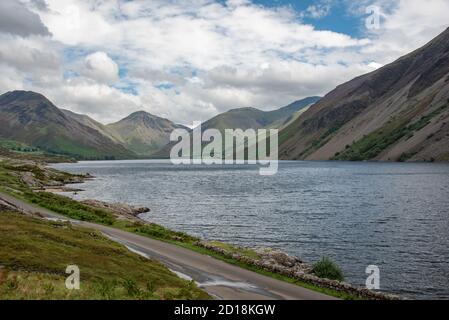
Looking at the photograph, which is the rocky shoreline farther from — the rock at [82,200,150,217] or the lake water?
the rock at [82,200,150,217]

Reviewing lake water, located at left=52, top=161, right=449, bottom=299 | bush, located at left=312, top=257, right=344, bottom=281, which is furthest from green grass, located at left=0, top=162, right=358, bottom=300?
lake water, located at left=52, top=161, right=449, bottom=299

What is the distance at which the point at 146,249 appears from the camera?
44594mm

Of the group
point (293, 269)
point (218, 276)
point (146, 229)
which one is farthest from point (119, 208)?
point (218, 276)

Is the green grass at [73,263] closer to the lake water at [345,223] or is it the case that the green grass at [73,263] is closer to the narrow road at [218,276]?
the narrow road at [218,276]

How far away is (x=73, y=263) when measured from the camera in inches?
1242

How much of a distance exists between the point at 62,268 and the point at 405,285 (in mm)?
30537

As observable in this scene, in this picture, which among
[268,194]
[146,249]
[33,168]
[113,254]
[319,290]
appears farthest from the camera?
[33,168]

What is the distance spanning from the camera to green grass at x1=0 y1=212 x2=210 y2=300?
72.8 feet

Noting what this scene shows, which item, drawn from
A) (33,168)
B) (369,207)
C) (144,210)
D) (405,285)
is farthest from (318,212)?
(33,168)

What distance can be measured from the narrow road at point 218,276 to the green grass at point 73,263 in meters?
2.17

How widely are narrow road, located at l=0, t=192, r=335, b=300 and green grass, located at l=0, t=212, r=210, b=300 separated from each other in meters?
2.17

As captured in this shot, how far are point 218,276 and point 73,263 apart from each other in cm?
1197

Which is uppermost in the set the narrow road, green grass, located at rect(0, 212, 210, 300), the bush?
green grass, located at rect(0, 212, 210, 300)

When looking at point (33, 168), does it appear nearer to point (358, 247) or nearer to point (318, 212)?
point (318, 212)
